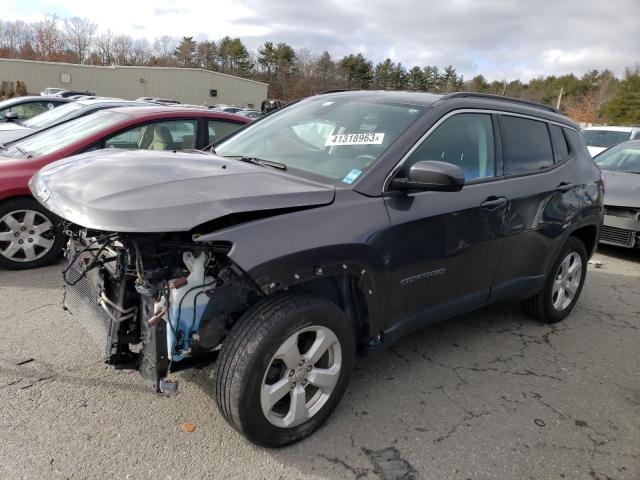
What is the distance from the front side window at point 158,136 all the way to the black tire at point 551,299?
375cm

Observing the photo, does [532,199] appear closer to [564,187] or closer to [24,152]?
[564,187]

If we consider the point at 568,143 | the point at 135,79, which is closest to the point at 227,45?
the point at 135,79

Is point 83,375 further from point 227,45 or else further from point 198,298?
point 227,45

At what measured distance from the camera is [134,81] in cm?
4641

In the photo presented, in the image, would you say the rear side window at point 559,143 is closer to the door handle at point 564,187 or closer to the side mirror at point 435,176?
the door handle at point 564,187

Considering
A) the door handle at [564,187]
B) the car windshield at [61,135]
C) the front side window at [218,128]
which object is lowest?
the car windshield at [61,135]

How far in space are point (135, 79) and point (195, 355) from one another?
162 ft

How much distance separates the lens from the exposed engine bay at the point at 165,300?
2285 millimetres

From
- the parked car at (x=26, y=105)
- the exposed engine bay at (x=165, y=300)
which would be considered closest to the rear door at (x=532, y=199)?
the exposed engine bay at (x=165, y=300)

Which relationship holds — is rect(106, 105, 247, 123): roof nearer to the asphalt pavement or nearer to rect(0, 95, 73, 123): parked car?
the asphalt pavement

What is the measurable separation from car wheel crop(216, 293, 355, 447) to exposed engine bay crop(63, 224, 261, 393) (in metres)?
0.16

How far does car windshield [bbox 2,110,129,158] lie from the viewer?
519 cm

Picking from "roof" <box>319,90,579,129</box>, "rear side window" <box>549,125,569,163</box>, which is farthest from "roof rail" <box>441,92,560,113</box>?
"rear side window" <box>549,125,569,163</box>

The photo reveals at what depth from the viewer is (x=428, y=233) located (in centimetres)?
292
